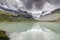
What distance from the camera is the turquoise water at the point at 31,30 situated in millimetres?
3795

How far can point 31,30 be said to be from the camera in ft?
12.7

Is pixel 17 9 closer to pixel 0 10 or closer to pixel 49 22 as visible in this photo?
pixel 0 10

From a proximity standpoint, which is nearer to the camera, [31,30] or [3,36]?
[3,36]

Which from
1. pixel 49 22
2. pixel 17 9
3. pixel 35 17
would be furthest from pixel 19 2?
pixel 49 22

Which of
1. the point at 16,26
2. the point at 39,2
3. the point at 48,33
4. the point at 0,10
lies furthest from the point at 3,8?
the point at 48,33

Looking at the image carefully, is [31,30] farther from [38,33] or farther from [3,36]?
[3,36]

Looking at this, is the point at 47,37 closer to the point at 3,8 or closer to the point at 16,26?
the point at 16,26

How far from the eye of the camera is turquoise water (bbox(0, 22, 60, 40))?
12.5 feet

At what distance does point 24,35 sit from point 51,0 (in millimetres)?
729

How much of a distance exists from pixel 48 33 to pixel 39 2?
1.74 ft

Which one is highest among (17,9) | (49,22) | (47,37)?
(17,9)

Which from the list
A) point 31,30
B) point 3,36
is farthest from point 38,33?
point 3,36

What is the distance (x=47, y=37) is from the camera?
3.79 meters

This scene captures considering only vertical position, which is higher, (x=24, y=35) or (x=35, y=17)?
(x=35, y=17)
